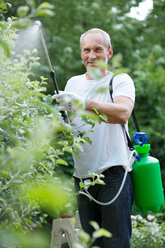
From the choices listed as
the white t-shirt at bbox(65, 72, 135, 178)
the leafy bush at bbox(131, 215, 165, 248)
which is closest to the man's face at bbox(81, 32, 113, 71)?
the white t-shirt at bbox(65, 72, 135, 178)

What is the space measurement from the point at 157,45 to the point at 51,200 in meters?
7.07

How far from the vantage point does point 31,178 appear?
5.30 feet

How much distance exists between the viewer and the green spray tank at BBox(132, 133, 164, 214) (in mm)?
2412

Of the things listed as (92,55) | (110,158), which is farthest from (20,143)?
(92,55)

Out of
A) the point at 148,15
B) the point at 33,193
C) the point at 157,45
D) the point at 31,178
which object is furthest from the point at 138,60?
the point at 33,193

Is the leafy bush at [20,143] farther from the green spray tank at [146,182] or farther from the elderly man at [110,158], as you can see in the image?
the green spray tank at [146,182]

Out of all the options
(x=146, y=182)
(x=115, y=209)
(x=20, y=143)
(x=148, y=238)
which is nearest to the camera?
(x=20, y=143)

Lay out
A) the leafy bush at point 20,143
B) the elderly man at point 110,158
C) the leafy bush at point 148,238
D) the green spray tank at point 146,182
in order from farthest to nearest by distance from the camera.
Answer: the leafy bush at point 148,238
the green spray tank at point 146,182
the elderly man at point 110,158
the leafy bush at point 20,143

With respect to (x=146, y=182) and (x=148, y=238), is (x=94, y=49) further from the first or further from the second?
(x=148, y=238)

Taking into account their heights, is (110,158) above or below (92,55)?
below

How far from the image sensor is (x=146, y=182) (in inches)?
95.0

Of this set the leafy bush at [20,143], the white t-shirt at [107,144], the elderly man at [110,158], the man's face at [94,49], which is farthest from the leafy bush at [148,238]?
the leafy bush at [20,143]

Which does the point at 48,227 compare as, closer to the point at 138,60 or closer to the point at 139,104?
the point at 139,104

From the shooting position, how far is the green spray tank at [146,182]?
2412 mm
